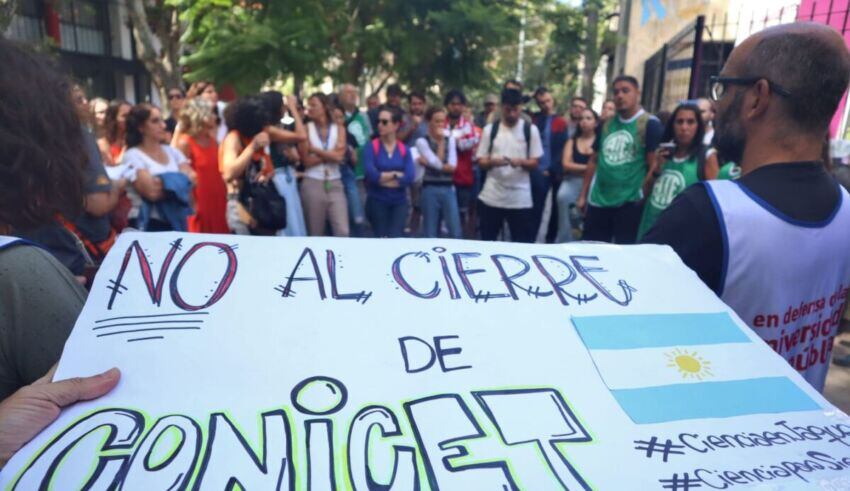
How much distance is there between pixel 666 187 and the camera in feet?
13.8

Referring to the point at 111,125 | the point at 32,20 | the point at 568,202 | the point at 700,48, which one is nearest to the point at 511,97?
the point at 568,202

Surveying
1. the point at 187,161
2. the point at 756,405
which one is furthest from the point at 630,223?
the point at 756,405

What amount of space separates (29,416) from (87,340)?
0.17 metres

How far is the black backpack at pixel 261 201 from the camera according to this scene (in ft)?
13.4

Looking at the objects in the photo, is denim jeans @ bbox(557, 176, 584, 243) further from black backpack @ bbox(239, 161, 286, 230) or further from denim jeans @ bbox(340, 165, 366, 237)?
black backpack @ bbox(239, 161, 286, 230)

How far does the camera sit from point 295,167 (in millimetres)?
5137

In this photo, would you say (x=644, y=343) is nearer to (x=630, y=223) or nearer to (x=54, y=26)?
(x=630, y=223)

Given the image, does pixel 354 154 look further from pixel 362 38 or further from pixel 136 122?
pixel 362 38

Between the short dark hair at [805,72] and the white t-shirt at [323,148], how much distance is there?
410 centimetres

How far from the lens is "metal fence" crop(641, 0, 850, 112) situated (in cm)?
730

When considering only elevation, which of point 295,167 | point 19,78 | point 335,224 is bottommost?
point 335,224

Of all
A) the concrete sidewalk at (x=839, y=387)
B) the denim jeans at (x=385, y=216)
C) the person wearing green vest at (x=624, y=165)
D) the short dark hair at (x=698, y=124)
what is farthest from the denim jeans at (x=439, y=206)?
the concrete sidewalk at (x=839, y=387)

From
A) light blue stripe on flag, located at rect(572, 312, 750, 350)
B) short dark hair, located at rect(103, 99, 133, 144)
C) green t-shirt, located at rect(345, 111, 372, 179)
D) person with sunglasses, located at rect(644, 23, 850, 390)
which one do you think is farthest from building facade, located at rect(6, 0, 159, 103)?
light blue stripe on flag, located at rect(572, 312, 750, 350)

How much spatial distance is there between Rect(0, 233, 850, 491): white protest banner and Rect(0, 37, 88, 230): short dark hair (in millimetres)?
175
